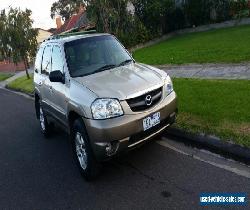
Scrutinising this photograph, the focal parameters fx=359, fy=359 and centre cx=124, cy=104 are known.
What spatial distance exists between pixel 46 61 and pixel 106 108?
287cm

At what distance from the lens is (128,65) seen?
6324 mm

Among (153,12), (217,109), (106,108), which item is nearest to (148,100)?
(106,108)

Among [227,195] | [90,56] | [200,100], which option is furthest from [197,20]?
[227,195]

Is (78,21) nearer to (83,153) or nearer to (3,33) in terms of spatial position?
(3,33)

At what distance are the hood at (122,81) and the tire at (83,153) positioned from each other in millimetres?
602

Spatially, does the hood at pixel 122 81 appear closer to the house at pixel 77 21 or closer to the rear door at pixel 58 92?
the rear door at pixel 58 92

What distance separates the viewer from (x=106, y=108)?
4.91 m

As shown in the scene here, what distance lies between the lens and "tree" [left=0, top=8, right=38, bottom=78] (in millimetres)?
23688

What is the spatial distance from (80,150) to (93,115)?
0.86 metres

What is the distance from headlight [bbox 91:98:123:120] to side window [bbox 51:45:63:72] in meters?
1.53

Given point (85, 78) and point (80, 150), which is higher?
point (85, 78)

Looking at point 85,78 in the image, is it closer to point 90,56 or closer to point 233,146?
point 90,56

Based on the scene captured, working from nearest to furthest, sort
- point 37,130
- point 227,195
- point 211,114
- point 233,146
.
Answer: point 227,195
point 233,146
point 211,114
point 37,130

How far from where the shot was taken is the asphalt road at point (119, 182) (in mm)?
4570
